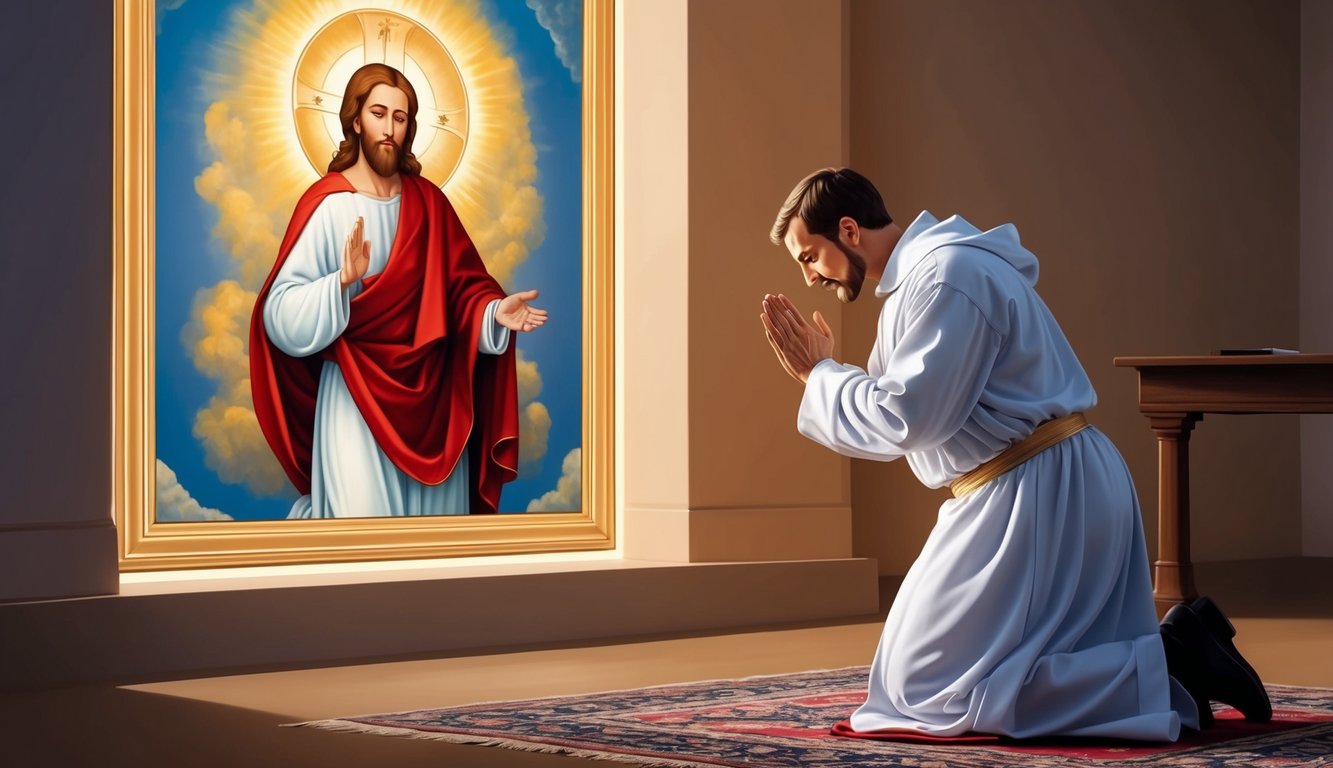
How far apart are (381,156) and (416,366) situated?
0.98 metres

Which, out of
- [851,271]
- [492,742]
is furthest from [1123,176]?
[492,742]

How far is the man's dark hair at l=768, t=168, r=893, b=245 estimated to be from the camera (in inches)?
184

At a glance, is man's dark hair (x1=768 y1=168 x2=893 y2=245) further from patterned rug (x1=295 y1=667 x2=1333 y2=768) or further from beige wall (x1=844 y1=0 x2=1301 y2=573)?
beige wall (x1=844 y1=0 x2=1301 y2=573)

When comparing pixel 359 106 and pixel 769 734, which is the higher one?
pixel 359 106

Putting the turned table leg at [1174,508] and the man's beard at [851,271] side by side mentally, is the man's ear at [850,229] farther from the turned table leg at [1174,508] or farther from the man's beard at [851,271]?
the turned table leg at [1174,508]

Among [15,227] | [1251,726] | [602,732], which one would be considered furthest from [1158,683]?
[15,227]

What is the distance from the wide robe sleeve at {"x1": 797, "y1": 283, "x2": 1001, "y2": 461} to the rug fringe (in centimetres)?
96

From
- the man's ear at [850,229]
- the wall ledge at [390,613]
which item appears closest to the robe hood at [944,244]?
the man's ear at [850,229]

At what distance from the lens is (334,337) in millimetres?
7594

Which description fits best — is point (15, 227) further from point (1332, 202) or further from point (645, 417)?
point (1332, 202)

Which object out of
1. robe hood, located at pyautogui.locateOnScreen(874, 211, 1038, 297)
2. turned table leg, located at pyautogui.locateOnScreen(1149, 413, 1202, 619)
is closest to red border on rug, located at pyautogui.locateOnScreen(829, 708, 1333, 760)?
robe hood, located at pyautogui.locateOnScreen(874, 211, 1038, 297)

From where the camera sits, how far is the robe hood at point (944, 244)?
14.7ft

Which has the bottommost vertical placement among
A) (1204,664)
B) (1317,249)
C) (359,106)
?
(1204,664)

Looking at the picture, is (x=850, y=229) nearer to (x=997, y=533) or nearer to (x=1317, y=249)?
(x=997, y=533)
